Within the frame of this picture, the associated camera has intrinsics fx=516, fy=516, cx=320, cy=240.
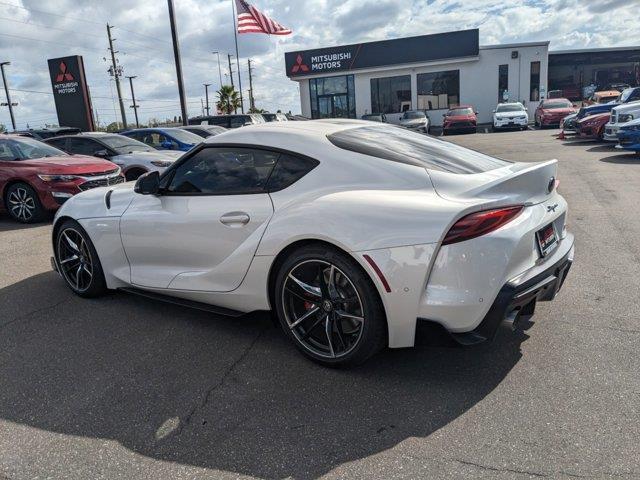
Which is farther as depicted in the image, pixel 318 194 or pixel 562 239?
pixel 562 239

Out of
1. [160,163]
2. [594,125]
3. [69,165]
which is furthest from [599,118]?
[69,165]

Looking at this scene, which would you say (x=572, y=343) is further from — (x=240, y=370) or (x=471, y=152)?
(x=240, y=370)

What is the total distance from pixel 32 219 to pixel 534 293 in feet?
26.9

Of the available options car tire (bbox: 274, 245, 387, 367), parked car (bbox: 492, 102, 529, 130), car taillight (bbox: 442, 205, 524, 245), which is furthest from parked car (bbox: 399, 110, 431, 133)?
car taillight (bbox: 442, 205, 524, 245)

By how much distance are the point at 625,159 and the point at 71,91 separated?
21.1m

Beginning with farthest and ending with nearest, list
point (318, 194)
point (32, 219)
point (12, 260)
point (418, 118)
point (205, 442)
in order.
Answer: point (418, 118) < point (32, 219) < point (12, 260) < point (318, 194) < point (205, 442)

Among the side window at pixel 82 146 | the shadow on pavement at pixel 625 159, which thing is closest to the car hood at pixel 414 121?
the shadow on pavement at pixel 625 159

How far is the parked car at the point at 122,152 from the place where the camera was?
34.5 ft

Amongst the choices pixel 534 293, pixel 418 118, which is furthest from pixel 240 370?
pixel 418 118

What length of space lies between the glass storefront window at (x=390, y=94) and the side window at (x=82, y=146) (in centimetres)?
2826

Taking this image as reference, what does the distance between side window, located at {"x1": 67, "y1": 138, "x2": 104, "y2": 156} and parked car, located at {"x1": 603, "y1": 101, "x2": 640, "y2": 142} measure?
13.0m

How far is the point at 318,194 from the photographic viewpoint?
317cm

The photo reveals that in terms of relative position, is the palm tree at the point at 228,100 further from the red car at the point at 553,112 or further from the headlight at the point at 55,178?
the headlight at the point at 55,178

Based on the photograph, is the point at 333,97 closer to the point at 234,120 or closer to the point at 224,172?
the point at 234,120
